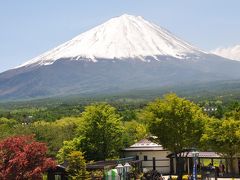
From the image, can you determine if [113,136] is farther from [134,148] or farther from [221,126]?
[221,126]

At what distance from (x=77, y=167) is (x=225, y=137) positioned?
10982 mm

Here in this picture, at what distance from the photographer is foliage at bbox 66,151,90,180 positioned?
32906 millimetres

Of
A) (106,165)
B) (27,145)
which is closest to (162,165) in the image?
(106,165)

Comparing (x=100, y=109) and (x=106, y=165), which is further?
(x=100, y=109)

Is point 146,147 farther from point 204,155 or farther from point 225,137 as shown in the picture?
point 225,137

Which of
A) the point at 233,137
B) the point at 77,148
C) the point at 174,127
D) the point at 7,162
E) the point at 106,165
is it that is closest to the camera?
the point at 7,162

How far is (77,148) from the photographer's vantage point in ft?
150

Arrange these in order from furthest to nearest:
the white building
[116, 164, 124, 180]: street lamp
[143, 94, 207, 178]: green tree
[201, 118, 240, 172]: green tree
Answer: the white building < [143, 94, 207, 178]: green tree < [201, 118, 240, 172]: green tree < [116, 164, 124, 180]: street lamp

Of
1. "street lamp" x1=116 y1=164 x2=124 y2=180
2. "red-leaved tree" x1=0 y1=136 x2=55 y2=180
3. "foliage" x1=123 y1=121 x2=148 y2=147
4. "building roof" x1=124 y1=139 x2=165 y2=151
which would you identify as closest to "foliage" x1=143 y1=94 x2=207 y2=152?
"building roof" x1=124 y1=139 x2=165 y2=151

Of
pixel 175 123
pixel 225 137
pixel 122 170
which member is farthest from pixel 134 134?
pixel 122 170

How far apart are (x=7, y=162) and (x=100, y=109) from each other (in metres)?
16.2

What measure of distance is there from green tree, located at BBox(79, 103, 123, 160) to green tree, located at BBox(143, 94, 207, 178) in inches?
208

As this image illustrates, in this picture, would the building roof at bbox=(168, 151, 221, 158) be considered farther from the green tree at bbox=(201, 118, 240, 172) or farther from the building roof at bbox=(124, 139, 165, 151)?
the green tree at bbox=(201, 118, 240, 172)

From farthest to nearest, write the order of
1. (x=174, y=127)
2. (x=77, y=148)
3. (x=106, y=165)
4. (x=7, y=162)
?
(x=77, y=148)
(x=174, y=127)
(x=106, y=165)
(x=7, y=162)
